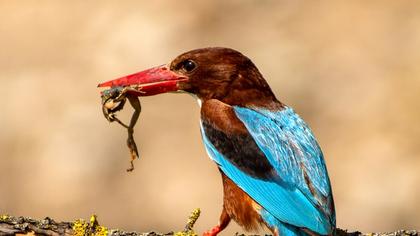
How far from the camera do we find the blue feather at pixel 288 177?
21.0 feet

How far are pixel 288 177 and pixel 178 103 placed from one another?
721 cm

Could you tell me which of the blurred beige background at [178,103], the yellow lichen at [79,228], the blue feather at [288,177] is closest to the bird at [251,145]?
the blue feather at [288,177]

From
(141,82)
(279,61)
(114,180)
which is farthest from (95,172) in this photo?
(141,82)

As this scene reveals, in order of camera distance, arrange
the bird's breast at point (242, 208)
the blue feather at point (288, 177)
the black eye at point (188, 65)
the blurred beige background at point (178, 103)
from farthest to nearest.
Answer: the blurred beige background at point (178, 103), the black eye at point (188, 65), the bird's breast at point (242, 208), the blue feather at point (288, 177)

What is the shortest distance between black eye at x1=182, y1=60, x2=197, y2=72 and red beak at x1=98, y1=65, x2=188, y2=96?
5 centimetres

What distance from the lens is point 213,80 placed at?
7.30m

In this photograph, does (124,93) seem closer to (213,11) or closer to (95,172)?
(95,172)

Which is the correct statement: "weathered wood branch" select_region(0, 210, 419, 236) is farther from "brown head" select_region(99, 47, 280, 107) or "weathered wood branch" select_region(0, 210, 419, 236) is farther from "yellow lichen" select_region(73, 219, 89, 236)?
"brown head" select_region(99, 47, 280, 107)

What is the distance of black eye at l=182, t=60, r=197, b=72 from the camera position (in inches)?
290

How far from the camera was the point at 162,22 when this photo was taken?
1555cm

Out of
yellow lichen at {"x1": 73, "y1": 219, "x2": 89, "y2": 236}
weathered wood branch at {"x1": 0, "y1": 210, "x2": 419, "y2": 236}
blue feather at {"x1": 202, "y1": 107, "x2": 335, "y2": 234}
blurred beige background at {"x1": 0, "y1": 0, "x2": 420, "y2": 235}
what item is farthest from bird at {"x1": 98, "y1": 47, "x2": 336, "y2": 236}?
blurred beige background at {"x1": 0, "y1": 0, "x2": 420, "y2": 235}

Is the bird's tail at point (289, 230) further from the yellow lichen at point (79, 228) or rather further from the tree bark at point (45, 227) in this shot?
the yellow lichen at point (79, 228)

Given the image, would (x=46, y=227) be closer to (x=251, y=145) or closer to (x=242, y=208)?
(x=242, y=208)

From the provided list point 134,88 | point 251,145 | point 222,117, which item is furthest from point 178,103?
point 251,145
